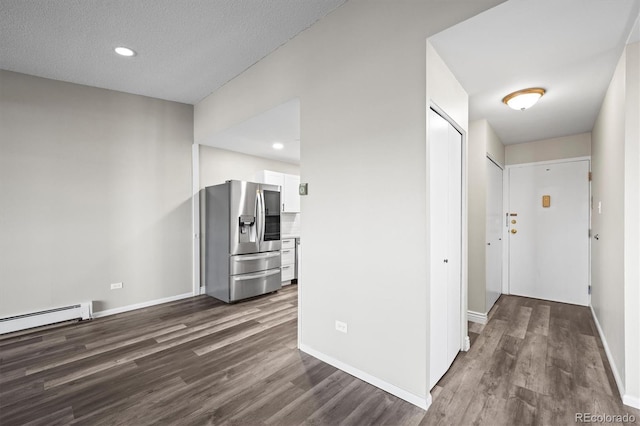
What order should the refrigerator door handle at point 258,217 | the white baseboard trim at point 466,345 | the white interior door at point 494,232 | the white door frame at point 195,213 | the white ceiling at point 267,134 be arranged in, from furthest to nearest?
the white door frame at point 195,213, the refrigerator door handle at point 258,217, the white interior door at point 494,232, the white ceiling at point 267,134, the white baseboard trim at point 466,345

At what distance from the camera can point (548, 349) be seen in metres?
2.63

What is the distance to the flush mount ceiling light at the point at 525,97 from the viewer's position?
2518 mm

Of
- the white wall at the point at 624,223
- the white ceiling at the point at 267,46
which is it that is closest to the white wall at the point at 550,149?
the white ceiling at the point at 267,46

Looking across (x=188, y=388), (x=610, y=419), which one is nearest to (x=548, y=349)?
(x=610, y=419)

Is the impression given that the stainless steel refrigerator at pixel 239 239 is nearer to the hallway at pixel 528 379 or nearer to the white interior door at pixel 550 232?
the hallway at pixel 528 379

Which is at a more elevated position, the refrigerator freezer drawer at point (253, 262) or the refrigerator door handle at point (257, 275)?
the refrigerator freezer drawer at point (253, 262)

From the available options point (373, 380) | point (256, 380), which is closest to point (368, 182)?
point (373, 380)

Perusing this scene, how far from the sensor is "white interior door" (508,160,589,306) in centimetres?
395

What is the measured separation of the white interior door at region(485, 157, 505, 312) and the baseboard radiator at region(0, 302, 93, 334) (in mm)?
4813

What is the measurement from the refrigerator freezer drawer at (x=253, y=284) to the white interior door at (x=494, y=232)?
293 centimetres

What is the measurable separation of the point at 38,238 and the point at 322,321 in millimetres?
3403

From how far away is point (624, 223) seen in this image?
1898 mm
